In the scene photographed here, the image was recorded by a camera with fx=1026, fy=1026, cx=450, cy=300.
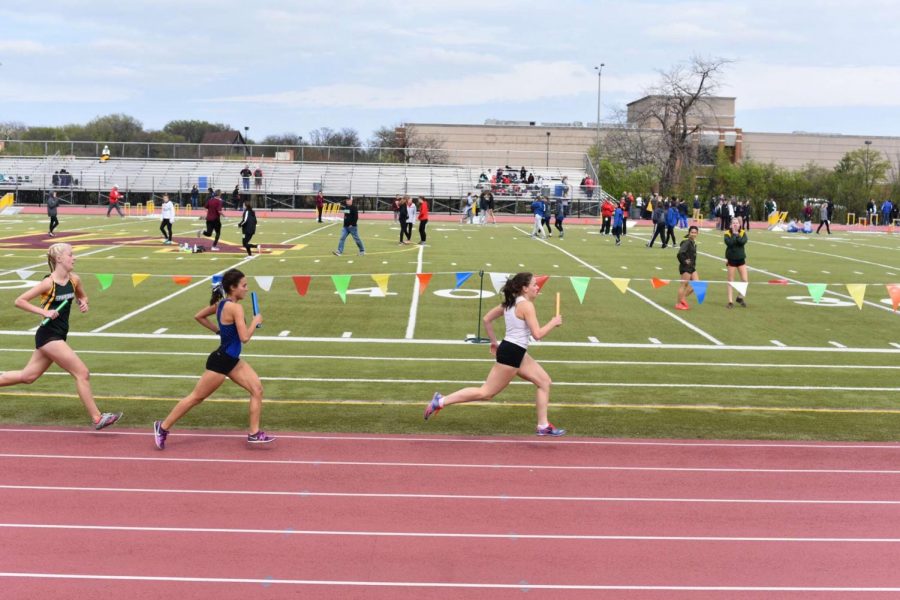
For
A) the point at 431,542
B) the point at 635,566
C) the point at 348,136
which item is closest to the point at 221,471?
the point at 431,542

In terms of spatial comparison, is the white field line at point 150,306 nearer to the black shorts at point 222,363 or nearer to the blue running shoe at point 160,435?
the blue running shoe at point 160,435

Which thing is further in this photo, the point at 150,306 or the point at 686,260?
the point at 686,260

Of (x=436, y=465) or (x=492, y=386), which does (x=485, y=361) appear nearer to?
(x=492, y=386)

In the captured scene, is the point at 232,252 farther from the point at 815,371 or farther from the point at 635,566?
the point at 635,566

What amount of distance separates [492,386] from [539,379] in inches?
19.9

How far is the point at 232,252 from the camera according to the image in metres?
32.5

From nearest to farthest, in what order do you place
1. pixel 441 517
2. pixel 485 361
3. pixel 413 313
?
pixel 441 517 → pixel 485 361 → pixel 413 313

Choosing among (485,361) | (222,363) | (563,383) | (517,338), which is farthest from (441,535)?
(485,361)

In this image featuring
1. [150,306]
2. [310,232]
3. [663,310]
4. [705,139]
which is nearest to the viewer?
[150,306]

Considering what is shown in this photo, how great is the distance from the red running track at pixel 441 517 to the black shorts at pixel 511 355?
0.90 meters

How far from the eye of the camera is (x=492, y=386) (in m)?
10.7

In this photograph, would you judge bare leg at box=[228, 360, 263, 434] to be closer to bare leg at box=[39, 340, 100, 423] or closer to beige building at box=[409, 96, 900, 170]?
bare leg at box=[39, 340, 100, 423]

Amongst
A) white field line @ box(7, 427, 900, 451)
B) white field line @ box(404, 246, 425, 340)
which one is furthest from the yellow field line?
white field line @ box(404, 246, 425, 340)

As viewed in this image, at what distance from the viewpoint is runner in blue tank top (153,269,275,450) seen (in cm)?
980
